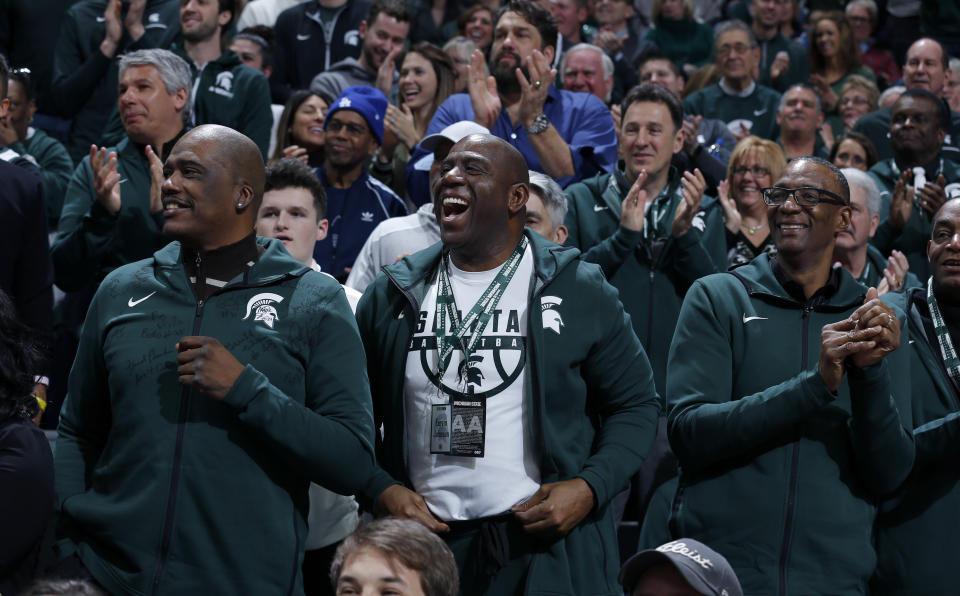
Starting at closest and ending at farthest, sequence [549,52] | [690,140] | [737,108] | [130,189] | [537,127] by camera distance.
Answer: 1. [130,189]
2. [537,127]
3. [549,52]
4. [690,140]
5. [737,108]

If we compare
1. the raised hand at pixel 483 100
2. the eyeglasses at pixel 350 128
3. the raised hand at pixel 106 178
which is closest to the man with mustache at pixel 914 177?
the raised hand at pixel 483 100

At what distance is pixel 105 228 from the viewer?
5.49 metres

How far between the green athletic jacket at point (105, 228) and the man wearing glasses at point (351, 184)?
38.1 inches

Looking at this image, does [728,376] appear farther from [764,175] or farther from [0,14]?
[0,14]

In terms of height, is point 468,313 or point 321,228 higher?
point 321,228

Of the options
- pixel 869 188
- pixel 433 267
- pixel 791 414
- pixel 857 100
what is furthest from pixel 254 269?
pixel 857 100

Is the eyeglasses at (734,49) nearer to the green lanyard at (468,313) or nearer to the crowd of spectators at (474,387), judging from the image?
the crowd of spectators at (474,387)

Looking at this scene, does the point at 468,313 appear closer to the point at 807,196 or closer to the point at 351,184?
the point at 807,196

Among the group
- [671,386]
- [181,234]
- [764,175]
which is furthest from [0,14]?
[671,386]

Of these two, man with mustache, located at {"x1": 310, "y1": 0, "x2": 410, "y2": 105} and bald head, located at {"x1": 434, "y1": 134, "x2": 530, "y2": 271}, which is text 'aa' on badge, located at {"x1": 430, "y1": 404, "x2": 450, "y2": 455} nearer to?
bald head, located at {"x1": 434, "y1": 134, "x2": 530, "y2": 271}

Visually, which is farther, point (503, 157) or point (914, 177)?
point (914, 177)

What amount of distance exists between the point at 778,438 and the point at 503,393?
3.03 ft

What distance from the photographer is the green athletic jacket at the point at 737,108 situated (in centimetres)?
993

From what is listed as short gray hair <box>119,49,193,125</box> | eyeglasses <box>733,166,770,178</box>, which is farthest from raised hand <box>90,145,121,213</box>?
eyeglasses <box>733,166,770,178</box>
